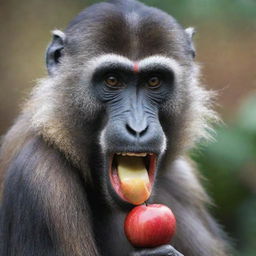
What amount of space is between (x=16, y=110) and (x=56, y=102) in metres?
5.47

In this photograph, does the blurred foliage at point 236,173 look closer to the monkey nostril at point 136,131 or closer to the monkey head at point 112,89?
the monkey head at point 112,89

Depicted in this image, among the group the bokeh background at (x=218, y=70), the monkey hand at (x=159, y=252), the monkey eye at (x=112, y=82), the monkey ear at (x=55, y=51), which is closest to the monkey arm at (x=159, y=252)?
the monkey hand at (x=159, y=252)

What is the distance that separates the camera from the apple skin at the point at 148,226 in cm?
538

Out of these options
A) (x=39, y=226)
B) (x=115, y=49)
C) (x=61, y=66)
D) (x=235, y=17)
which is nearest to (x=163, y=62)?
(x=115, y=49)

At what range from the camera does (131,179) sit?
542cm

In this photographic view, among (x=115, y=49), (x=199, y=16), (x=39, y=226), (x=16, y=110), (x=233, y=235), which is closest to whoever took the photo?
(x=39, y=226)

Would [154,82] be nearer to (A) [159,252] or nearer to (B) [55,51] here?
(B) [55,51]

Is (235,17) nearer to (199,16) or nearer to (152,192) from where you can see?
(199,16)

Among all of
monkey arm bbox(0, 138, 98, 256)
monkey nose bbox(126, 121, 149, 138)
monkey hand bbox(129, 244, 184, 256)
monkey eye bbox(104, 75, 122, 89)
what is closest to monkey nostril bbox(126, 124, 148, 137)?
monkey nose bbox(126, 121, 149, 138)

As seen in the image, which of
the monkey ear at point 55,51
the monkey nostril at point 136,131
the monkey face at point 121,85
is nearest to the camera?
the monkey nostril at point 136,131

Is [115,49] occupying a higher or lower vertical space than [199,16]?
lower

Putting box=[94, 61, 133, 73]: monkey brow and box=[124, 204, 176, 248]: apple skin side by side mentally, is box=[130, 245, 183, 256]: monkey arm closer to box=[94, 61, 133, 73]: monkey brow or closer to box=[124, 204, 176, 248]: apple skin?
box=[124, 204, 176, 248]: apple skin

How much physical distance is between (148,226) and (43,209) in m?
0.76

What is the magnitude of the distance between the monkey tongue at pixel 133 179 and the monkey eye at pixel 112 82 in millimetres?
580
